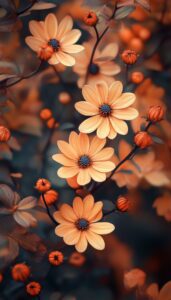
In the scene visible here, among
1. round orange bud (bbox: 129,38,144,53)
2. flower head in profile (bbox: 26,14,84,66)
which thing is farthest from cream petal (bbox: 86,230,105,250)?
round orange bud (bbox: 129,38,144,53)

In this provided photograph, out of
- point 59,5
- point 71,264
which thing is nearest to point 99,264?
point 71,264

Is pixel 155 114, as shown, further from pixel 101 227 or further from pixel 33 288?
pixel 33 288

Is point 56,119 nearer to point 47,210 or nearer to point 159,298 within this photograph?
point 47,210

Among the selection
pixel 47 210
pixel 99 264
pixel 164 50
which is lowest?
pixel 99 264

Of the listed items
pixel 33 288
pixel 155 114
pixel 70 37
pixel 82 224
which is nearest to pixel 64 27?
pixel 70 37

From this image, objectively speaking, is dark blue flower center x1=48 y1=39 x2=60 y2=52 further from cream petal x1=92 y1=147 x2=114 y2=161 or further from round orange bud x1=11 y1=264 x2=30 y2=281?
round orange bud x1=11 y1=264 x2=30 y2=281

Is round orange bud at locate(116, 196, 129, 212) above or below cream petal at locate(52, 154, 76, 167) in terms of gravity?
below
